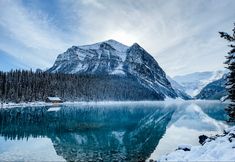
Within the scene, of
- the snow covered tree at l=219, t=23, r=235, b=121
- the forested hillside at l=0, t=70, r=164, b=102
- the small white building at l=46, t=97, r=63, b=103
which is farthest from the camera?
the small white building at l=46, t=97, r=63, b=103

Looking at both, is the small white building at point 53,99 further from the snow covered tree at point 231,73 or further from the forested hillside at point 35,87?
the snow covered tree at point 231,73

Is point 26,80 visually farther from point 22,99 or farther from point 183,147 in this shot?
point 183,147

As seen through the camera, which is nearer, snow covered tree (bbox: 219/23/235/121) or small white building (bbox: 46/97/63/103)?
snow covered tree (bbox: 219/23/235/121)

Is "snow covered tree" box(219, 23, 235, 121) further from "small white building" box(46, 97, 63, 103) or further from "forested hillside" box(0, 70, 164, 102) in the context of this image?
"small white building" box(46, 97, 63, 103)

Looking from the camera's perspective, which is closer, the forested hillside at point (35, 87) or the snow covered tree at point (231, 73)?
the snow covered tree at point (231, 73)

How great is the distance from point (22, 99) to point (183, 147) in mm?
126402

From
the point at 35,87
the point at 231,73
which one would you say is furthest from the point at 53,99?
the point at 231,73

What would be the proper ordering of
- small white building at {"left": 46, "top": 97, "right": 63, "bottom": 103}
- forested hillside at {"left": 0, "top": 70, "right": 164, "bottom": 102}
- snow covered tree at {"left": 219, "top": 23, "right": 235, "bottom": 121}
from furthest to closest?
small white building at {"left": 46, "top": 97, "right": 63, "bottom": 103}
forested hillside at {"left": 0, "top": 70, "right": 164, "bottom": 102}
snow covered tree at {"left": 219, "top": 23, "right": 235, "bottom": 121}

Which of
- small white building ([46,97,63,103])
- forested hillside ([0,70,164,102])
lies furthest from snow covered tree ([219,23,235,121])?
small white building ([46,97,63,103])

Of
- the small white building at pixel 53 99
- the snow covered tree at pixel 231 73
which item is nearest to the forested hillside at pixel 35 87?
the small white building at pixel 53 99

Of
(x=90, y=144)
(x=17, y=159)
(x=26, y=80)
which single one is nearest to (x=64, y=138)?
(x=90, y=144)

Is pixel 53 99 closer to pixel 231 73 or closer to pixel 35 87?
pixel 35 87

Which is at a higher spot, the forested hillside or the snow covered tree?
the forested hillside

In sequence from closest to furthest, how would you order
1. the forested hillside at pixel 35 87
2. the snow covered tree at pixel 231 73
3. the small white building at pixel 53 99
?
the snow covered tree at pixel 231 73
the forested hillside at pixel 35 87
the small white building at pixel 53 99
